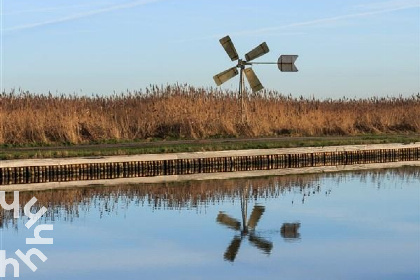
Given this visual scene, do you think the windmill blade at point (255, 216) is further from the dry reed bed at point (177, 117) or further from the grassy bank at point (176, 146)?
the dry reed bed at point (177, 117)

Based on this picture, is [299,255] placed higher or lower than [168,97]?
lower

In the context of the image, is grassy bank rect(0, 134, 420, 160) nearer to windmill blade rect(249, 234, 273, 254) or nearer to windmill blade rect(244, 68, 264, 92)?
windmill blade rect(244, 68, 264, 92)

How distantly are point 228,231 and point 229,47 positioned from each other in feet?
58.8

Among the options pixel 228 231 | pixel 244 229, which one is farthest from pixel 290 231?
pixel 228 231

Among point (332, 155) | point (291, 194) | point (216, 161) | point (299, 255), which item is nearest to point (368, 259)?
point (299, 255)

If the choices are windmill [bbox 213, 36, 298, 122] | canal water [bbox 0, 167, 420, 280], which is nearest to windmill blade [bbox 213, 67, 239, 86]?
windmill [bbox 213, 36, 298, 122]

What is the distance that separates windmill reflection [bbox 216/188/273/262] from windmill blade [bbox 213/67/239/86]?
13686mm

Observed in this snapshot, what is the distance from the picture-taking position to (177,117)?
29.5m

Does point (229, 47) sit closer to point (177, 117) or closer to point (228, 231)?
point (177, 117)

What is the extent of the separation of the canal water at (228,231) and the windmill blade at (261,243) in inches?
1.1

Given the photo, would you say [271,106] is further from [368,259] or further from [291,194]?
[368,259]

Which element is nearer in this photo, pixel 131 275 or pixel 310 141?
pixel 131 275

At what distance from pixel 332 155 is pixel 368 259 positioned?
13949 mm

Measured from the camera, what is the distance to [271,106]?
32844 mm
